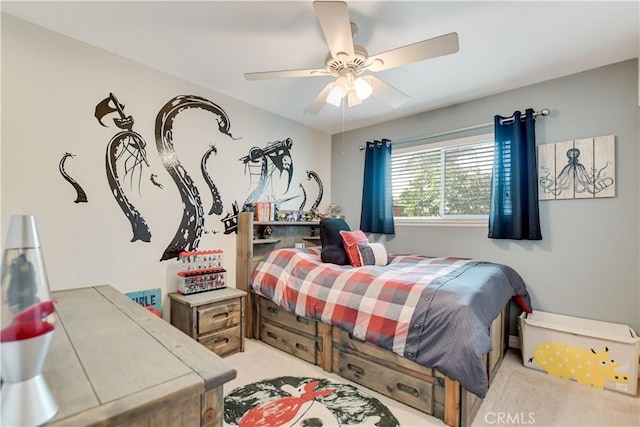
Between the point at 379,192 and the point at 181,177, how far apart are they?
222cm

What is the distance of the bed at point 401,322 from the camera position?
1.58m

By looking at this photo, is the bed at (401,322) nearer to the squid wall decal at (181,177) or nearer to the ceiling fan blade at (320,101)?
the squid wall decal at (181,177)

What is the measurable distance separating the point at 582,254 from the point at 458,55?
6.33ft

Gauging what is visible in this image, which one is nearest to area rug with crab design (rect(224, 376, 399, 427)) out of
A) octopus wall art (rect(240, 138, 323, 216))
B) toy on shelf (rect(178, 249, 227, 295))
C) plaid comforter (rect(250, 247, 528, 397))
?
plaid comforter (rect(250, 247, 528, 397))

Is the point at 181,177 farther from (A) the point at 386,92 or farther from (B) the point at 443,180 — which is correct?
(B) the point at 443,180

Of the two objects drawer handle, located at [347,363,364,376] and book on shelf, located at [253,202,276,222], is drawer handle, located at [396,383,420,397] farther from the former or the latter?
book on shelf, located at [253,202,276,222]

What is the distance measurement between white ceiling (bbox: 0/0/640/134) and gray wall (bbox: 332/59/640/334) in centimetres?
20

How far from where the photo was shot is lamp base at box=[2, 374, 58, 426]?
0.53 m

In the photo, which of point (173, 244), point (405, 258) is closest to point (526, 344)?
point (405, 258)

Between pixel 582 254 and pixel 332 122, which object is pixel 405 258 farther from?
pixel 332 122

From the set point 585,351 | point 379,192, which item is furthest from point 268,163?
point 585,351

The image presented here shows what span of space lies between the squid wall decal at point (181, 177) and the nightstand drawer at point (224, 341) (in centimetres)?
77

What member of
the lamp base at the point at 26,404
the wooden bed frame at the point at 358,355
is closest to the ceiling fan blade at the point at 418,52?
the wooden bed frame at the point at 358,355

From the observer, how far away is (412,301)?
1765mm
